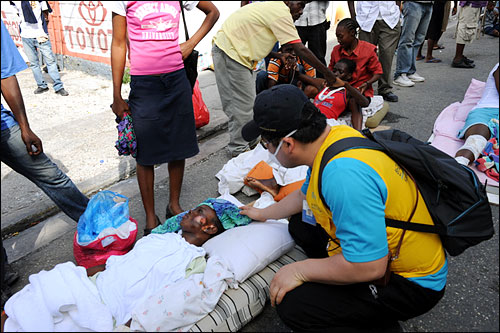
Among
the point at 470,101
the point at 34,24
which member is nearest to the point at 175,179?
the point at 470,101

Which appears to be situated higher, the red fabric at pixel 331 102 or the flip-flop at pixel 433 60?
the red fabric at pixel 331 102

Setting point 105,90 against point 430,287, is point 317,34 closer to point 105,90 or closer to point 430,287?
point 105,90

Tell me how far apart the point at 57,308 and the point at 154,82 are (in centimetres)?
142

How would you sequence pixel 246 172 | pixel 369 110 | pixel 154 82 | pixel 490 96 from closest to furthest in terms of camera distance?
1. pixel 154 82
2. pixel 246 172
3. pixel 490 96
4. pixel 369 110

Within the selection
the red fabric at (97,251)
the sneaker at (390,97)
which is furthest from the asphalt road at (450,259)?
the red fabric at (97,251)

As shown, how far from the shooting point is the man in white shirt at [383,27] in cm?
500

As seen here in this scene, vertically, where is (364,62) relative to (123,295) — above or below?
above

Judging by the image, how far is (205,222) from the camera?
2420mm

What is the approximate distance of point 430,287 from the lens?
5.31 feet

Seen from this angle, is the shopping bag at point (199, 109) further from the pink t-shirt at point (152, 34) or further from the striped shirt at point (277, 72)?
the pink t-shirt at point (152, 34)

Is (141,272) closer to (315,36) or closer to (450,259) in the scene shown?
(450,259)

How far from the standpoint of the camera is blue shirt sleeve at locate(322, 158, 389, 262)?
137cm

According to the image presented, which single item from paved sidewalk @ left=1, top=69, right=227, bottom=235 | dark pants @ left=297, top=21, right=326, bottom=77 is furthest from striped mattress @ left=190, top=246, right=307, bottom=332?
dark pants @ left=297, top=21, right=326, bottom=77

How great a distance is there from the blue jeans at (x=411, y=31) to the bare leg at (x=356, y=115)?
2263mm
